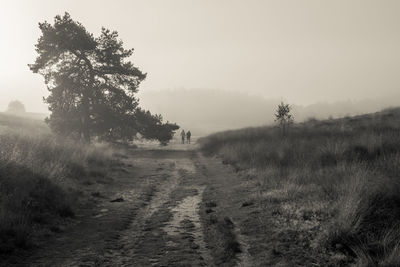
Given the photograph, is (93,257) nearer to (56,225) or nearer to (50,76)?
(56,225)

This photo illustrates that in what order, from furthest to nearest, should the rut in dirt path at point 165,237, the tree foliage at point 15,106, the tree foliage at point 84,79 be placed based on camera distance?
the tree foliage at point 15,106 → the tree foliage at point 84,79 → the rut in dirt path at point 165,237

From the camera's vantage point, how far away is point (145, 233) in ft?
24.1

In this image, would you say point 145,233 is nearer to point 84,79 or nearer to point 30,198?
point 30,198

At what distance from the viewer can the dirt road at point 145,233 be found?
5.86 m

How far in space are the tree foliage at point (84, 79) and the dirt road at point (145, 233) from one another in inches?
612

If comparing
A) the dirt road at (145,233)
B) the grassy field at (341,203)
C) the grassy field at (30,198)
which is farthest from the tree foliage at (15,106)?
the grassy field at (341,203)

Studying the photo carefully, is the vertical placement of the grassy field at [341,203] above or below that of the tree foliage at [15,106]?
below

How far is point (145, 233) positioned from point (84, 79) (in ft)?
71.5

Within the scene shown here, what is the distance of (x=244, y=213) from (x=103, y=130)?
21.7 m

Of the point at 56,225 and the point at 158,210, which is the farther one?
the point at 158,210

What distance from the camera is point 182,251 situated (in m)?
6.23

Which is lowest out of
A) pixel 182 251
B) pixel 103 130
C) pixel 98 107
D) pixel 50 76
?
pixel 182 251

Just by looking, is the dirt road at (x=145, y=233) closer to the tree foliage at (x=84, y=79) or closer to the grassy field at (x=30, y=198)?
the grassy field at (x=30, y=198)

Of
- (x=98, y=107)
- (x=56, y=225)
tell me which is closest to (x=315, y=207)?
(x=56, y=225)
